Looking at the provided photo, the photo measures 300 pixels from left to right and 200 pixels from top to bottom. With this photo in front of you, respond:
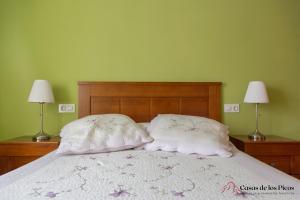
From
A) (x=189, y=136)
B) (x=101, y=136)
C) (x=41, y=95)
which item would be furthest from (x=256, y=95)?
(x=41, y=95)

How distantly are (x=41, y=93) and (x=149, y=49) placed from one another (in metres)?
1.15

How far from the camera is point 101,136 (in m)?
1.83

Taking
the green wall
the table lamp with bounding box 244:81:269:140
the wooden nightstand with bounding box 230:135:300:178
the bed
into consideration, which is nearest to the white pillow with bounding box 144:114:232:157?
the bed

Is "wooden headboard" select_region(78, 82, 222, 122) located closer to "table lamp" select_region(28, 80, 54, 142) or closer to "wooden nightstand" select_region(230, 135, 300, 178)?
"table lamp" select_region(28, 80, 54, 142)

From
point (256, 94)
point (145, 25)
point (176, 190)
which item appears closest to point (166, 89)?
point (145, 25)

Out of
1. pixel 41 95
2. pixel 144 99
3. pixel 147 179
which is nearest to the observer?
pixel 147 179

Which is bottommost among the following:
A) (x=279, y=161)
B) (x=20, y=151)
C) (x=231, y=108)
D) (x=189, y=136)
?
(x=279, y=161)

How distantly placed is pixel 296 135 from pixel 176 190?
2151 mm

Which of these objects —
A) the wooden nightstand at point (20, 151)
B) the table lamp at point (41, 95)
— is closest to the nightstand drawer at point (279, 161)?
the wooden nightstand at point (20, 151)

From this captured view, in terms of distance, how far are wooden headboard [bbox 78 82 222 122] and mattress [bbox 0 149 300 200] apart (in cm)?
84

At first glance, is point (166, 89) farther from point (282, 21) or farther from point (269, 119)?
point (282, 21)

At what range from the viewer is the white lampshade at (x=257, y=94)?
2.29 m

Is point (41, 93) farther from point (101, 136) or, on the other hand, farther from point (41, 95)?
point (101, 136)

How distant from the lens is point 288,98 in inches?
102
